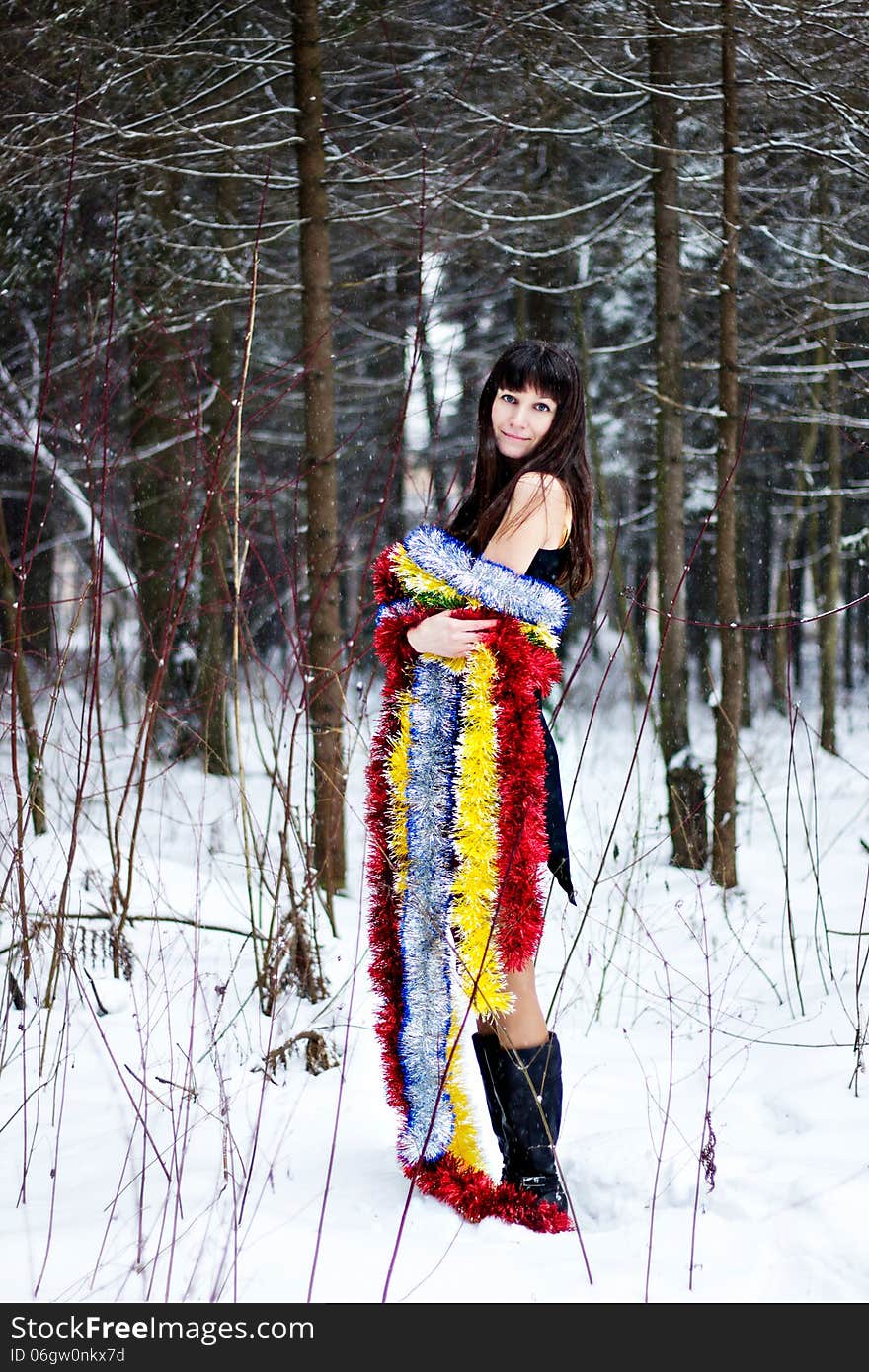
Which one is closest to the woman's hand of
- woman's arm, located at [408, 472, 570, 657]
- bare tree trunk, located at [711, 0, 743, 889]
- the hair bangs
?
woman's arm, located at [408, 472, 570, 657]

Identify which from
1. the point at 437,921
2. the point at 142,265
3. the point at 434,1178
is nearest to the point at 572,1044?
the point at 434,1178

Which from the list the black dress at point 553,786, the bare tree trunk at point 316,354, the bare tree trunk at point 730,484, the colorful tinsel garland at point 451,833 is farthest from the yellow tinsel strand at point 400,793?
the bare tree trunk at point 730,484

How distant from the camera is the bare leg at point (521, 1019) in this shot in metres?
2.35

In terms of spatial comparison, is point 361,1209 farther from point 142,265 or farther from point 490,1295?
point 142,265

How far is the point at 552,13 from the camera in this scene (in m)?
4.74

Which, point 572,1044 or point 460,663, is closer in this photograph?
point 460,663

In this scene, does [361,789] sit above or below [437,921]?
below

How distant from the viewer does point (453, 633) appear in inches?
87.8

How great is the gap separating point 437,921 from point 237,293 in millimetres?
4529

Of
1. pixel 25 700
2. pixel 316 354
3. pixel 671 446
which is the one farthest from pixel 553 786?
pixel 671 446

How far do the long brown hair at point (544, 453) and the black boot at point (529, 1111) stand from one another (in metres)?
1.08

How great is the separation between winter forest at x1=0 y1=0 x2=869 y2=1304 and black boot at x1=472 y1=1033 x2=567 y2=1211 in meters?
0.15

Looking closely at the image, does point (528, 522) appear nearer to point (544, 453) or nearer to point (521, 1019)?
point (544, 453)

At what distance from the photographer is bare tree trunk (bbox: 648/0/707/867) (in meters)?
5.22
